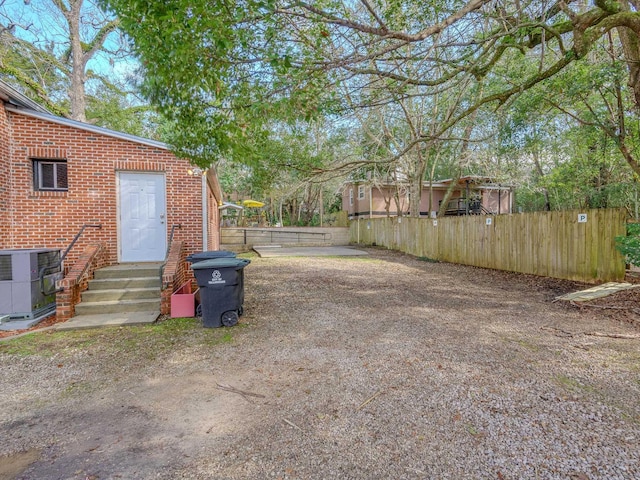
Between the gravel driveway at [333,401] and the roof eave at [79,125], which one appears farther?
the roof eave at [79,125]

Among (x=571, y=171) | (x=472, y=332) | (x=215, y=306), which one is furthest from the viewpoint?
(x=571, y=171)

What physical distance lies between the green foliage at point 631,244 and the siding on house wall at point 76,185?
8627 mm

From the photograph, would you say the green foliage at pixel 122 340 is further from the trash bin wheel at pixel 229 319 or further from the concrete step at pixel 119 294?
the concrete step at pixel 119 294

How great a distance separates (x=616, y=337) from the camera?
4.47 m

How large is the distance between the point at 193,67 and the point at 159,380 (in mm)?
3749

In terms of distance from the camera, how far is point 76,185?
7.02 m

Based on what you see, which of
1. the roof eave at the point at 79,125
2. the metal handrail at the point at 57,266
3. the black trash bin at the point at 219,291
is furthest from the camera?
the roof eave at the point at 79,125

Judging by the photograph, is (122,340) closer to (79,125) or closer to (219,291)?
(219,291)

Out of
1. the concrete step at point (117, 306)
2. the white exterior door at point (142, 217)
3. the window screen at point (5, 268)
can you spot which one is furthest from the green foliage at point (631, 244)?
the window screen at point (5, 268)

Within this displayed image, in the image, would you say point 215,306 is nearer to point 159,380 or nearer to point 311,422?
point 159,380

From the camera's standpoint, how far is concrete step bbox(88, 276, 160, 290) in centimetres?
626

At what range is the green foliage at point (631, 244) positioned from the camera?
6.21 meters

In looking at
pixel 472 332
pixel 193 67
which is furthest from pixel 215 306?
pixel 472 332

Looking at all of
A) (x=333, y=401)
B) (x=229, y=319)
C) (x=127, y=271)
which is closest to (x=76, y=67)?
(x=127, y=271)
